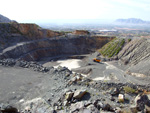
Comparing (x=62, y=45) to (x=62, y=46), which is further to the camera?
(x=62, y=45)

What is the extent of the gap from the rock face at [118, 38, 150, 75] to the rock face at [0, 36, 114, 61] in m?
11.6

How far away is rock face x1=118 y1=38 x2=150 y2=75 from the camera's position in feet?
84.2

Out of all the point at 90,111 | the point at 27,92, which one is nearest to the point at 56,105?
the point at 90,111

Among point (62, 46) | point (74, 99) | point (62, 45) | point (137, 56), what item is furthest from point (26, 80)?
point (62, 45)

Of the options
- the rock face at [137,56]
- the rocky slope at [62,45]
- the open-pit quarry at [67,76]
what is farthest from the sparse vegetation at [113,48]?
the rocky slope at [62,45]

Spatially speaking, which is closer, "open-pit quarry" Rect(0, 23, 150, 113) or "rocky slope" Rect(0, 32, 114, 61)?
"open-pit quarry" Rect(0, 23, 150, 113)

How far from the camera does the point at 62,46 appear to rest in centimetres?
4628

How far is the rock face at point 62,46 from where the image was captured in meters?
40.0

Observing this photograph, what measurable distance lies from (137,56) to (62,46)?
24845 mm

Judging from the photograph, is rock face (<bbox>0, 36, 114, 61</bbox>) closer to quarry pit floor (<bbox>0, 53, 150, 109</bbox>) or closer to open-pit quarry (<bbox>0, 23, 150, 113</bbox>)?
open-pit quarry (<bbox>0, 23, 150, 113</bbox>)

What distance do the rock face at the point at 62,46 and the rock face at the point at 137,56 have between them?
11.6m

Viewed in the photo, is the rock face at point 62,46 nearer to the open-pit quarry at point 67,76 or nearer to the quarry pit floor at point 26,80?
the open-pit quarry at point 67,76

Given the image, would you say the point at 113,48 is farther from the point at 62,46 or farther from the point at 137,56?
the point at 62,46

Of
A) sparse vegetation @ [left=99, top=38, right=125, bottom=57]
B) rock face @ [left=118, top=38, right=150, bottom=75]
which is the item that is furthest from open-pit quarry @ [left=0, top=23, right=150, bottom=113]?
sparse vegetation @ [left=99, top=38, right=125, bottom=57]
